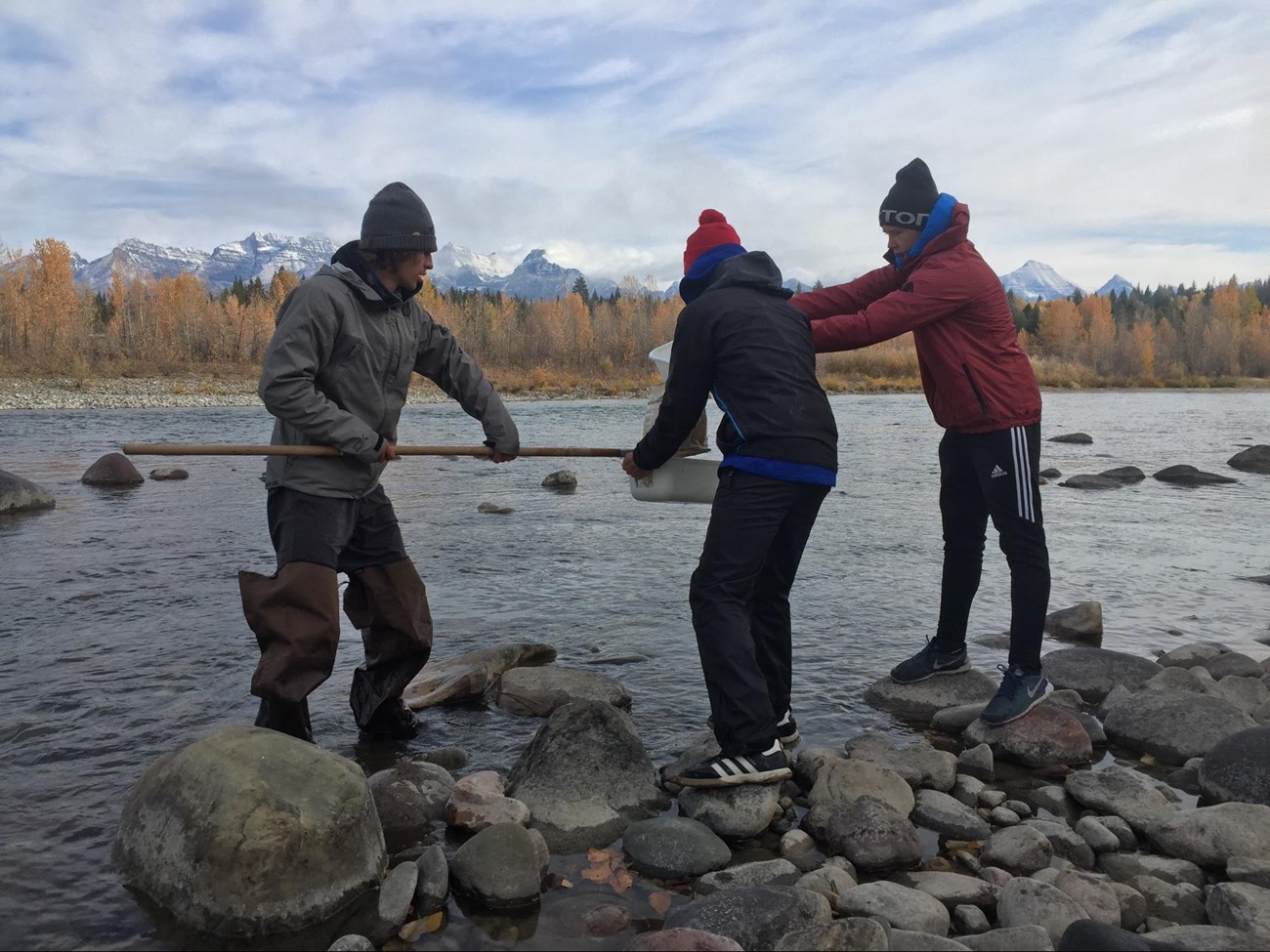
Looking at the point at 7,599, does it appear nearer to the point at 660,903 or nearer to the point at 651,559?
the point at 651,559

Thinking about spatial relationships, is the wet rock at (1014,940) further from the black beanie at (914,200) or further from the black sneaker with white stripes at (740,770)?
the black beanie at (914,200)

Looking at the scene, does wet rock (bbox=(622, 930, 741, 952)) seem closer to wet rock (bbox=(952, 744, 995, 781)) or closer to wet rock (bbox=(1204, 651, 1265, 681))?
wet rock (bbox=(952, 744, 995, 781))

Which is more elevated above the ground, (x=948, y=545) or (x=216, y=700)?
(x=948, y=545)

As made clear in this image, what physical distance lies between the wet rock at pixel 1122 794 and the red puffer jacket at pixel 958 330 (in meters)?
1.54

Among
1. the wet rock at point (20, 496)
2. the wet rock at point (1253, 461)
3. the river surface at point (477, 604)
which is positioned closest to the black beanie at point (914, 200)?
the river surface at point (477, 604)

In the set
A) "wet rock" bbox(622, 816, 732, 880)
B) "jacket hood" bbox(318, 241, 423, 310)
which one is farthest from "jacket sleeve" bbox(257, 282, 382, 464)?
"wet rock" bbox(622, 816, 732, 880)

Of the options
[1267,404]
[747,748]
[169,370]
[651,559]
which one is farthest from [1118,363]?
[747,748]

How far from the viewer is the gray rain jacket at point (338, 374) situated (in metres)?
3.67

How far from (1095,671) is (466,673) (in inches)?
140

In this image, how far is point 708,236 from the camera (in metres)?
4.04

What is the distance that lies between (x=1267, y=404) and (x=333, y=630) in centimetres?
5328

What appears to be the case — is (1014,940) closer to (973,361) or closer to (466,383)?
(973,361)

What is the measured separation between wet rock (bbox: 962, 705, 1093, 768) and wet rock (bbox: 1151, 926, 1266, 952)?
5.12 feet

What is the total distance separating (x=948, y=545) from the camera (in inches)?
192
